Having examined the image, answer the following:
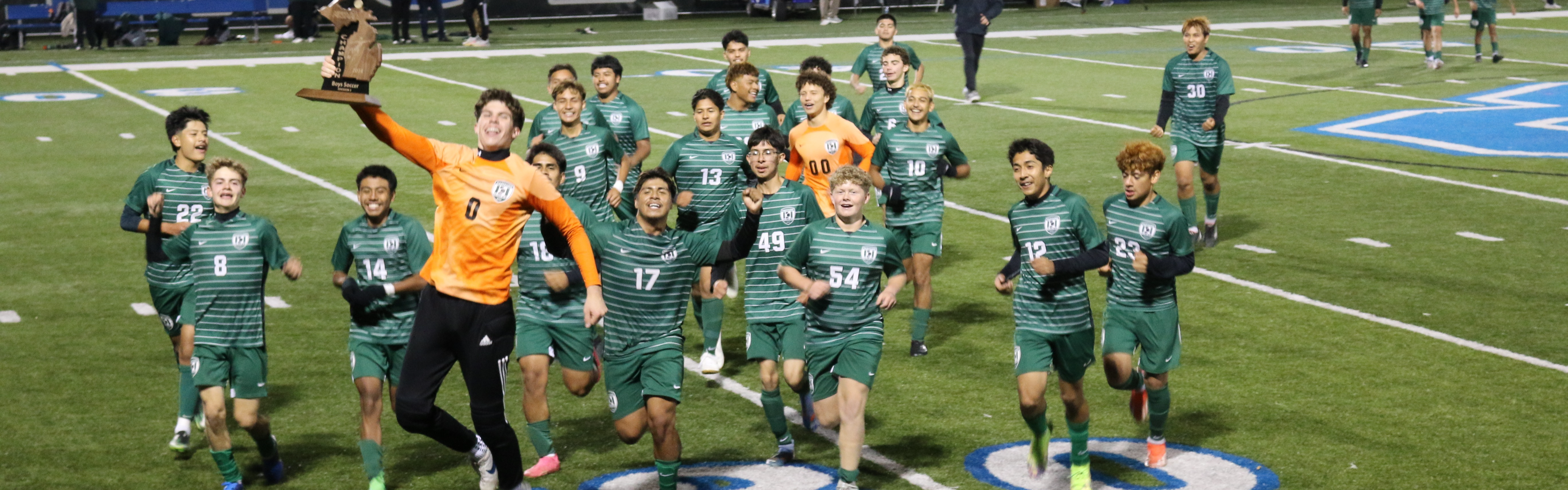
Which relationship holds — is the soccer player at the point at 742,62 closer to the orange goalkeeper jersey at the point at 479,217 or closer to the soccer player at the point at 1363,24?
the orange goalkeeper jersey at the point at 479,217

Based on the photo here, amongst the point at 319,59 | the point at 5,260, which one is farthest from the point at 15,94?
the point at 5,260

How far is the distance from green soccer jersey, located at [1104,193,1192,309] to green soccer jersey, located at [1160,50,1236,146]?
20.6 feet

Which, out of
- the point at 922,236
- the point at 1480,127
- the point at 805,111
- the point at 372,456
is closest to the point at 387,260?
the point at 372,456

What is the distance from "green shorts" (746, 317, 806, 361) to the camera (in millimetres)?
8523

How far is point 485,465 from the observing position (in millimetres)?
7762

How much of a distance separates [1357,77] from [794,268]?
22.1 m

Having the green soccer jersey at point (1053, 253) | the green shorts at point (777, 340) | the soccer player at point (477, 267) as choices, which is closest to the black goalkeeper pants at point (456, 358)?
the soccer player at point (477, 267)

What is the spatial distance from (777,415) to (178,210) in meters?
3.80

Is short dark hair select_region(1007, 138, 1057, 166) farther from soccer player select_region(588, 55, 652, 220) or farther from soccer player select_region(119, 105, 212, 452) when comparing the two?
soccer player select_region(119, 105, 212, 452)

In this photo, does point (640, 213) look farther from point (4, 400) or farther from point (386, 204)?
point (4, 400)

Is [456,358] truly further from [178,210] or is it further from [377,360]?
[178,210]

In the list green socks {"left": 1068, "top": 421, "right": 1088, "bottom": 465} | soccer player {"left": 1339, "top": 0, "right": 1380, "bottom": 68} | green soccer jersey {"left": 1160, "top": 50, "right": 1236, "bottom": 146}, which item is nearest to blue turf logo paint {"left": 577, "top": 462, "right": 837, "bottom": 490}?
green socks {"left": 1068, "top": 421, "right": 1088, "bottom": 465}

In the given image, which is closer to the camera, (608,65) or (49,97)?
(608,65)

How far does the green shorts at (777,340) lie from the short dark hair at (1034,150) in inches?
58.4
